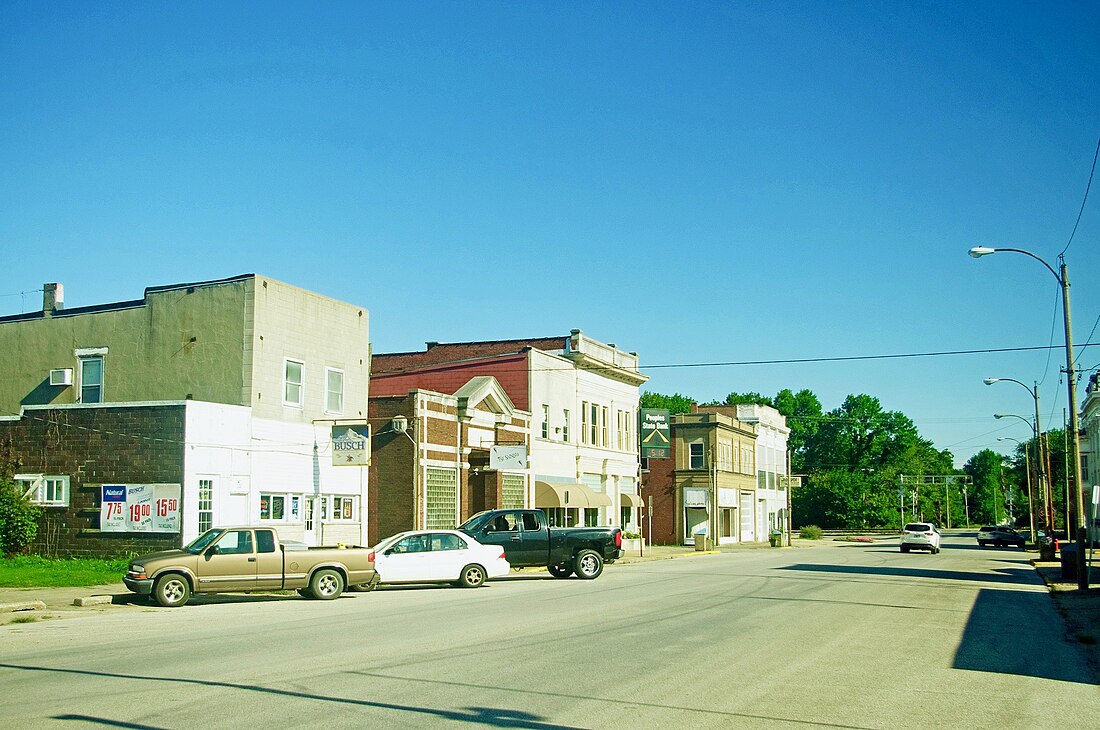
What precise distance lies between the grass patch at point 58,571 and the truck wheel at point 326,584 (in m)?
5.90

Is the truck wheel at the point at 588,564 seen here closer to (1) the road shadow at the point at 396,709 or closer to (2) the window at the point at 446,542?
(2) the window at the point at 446,542

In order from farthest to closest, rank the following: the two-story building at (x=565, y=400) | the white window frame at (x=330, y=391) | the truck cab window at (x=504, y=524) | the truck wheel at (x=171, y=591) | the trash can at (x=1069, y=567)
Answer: the two-story building at (x=565, y=400), the white window frame at (x=330, y=391), the trash can at (x=1069, y=567), the truck cab window at (x=504, y=524), the truck wheel at (x=171, y=591)

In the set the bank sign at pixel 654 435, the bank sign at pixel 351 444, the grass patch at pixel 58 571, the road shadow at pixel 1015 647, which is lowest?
the road shadow at pixel 1015 647

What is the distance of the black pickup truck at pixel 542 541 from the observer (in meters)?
29.9

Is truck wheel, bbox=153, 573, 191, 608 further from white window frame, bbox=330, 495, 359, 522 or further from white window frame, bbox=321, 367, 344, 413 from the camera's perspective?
white window frame, bbox=321, 367, 344, 413

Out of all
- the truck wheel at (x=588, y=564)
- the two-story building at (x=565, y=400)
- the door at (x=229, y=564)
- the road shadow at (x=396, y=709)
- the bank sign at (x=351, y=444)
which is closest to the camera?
the road shadow at (x=396, y=709)

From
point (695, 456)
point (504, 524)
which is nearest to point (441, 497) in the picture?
point (504, 524)

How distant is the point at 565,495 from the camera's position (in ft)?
155

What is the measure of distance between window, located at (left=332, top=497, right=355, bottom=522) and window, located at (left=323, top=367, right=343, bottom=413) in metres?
2.98

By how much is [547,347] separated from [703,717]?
4314 centimetres

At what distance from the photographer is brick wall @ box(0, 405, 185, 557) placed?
94.2 feet

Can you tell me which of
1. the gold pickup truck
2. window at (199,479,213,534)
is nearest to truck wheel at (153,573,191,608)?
the gold pickup truck

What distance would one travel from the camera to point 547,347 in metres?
52.5

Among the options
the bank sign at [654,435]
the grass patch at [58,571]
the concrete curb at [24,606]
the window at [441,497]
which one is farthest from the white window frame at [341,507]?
the bank sign at [654,435]
